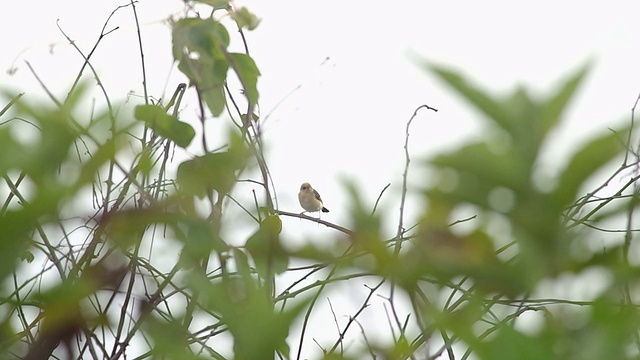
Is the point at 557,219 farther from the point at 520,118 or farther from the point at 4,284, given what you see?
the point at 4,284

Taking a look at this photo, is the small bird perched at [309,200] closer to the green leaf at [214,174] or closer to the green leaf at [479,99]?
the green leaf at [214,174]

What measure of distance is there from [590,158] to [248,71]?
3.13ft

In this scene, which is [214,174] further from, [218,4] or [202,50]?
[218,4]

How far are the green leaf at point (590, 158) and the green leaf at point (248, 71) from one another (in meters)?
0.90

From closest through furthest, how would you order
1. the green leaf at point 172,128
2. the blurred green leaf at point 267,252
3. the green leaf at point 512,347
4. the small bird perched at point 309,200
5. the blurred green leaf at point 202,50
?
1. the green leaf at point 512,347
2. the blurred green leaf at point 267,252
3. the green leaf at point 172,128
4. the blurred green leaf at point 202,50
5. the small bird perched at point 309,200

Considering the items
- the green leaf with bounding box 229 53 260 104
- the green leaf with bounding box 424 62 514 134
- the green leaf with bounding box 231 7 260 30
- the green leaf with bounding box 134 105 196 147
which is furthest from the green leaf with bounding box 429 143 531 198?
the green leaf with bounding box 231 7 260 30

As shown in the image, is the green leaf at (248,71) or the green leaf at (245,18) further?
the green leaf at (245,18)

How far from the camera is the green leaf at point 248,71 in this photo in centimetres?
144

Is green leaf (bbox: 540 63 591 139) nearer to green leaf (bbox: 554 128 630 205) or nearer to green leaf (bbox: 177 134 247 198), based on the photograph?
green leaf (bbox: 554 128 630 205)

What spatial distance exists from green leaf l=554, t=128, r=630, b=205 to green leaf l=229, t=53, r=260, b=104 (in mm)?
903

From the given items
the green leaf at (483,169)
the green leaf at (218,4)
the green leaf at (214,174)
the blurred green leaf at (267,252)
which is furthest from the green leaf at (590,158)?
the green leaf at (218,4)

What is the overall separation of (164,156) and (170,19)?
35 centimetres

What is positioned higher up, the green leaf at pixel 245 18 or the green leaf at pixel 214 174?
the green leaf at pixel 245 18

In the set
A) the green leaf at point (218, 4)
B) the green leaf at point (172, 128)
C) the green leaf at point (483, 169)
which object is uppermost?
the green leaf at point (218, 4)
